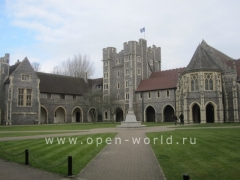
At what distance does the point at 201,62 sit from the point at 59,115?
95.9ft

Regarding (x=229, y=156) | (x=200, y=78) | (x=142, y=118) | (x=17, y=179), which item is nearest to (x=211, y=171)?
(x=229, y=156)

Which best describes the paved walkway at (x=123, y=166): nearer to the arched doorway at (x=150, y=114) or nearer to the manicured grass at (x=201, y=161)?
the manicured grass at (x=201, y=161)

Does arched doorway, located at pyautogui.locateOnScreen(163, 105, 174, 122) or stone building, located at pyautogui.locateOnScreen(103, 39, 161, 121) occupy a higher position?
stone building, located at pyautogui.locateOnScreen(103, 39, 161, 121)

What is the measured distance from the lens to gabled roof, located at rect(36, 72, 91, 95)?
156ft

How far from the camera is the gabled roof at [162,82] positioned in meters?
44.5

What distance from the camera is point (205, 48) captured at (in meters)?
42.1

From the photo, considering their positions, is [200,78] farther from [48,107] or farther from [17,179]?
[17,179]

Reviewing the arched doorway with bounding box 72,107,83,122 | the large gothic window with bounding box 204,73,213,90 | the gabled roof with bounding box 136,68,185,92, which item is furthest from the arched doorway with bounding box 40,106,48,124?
the large gothic window with bounding box 204,73,213,90

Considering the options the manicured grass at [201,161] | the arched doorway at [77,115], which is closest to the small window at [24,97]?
the arched doorway at [77,115]

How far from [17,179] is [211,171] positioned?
573cm

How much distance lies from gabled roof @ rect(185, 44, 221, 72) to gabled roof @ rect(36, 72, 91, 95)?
2417 cm

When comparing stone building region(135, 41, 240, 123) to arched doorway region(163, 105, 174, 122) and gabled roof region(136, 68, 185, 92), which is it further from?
arched doorway region(163, 105, 174, 122)

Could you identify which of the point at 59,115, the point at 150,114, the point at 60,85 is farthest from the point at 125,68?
the point at 59,115

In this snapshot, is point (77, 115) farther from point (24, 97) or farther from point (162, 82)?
point (162, 82)
